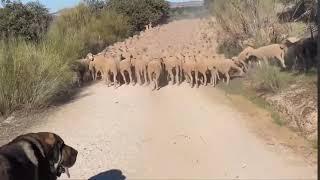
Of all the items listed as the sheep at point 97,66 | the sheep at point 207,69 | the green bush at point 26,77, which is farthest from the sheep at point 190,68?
the green bush at point 26,77

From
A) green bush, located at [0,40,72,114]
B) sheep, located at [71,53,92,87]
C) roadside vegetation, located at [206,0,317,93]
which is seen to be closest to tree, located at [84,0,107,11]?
roadside vegetation, located at [206,0,317,93]

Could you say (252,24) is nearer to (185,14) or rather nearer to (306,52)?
(306,52)

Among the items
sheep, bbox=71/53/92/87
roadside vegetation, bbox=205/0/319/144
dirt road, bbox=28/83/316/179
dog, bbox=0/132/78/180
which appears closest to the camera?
dog, bbox=0/132/78/180

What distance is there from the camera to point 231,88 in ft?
50.1

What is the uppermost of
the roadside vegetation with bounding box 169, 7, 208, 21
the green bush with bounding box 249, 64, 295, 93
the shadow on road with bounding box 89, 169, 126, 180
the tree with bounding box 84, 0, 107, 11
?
the tree with bounding box 84, 0, 107, 11

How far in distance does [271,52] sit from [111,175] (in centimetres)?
891

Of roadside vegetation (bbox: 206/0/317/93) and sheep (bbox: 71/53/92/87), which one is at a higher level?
roadside vegetation (bbox: 206/0/317/93)

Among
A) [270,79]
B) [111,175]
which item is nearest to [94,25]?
[270,79]

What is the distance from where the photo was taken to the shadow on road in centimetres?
845

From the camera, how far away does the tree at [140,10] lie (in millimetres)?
34250

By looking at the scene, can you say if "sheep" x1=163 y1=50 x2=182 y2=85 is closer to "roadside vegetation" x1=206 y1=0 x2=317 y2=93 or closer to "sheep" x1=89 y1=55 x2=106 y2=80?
"sheep" x1=89 y1=55 x2=106 y2=80

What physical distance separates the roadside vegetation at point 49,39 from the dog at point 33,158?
25.0ft

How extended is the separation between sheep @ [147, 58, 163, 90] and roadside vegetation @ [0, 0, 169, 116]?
225cm

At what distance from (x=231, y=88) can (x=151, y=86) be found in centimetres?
243
